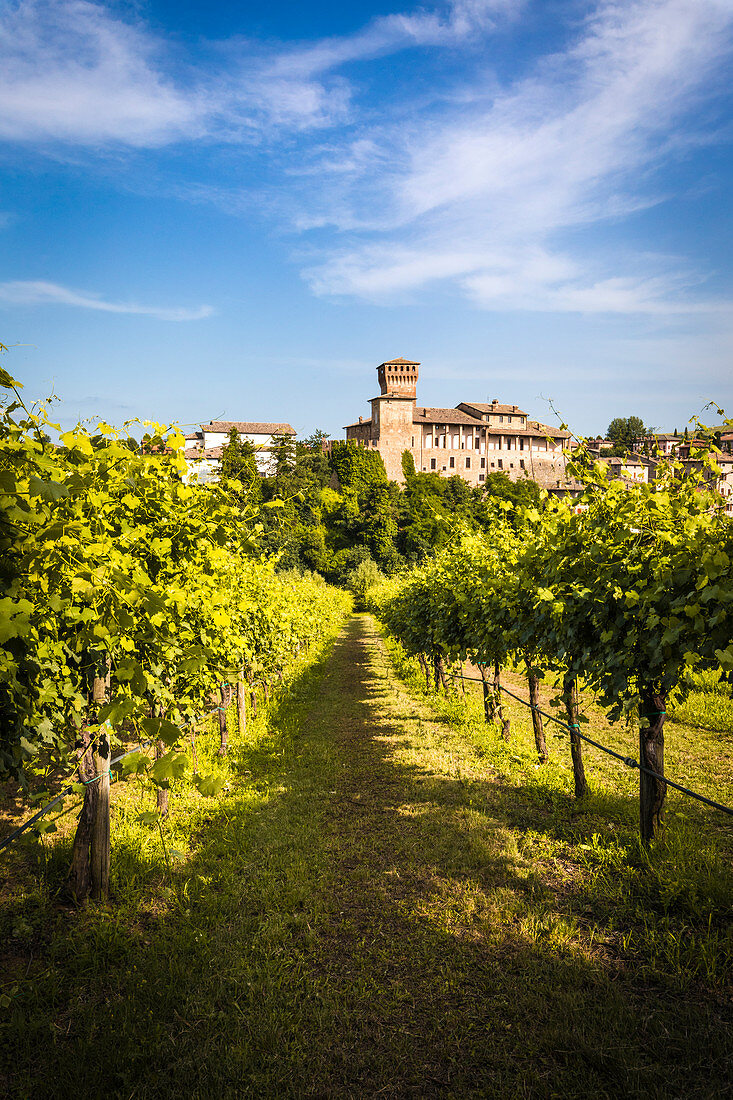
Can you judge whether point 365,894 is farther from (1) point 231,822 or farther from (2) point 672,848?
(2) point 672,848

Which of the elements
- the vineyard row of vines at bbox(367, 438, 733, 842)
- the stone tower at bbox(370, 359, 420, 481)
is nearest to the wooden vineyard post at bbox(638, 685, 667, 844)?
the vineyard row of vines at bbox(367, 438, 733, 842)

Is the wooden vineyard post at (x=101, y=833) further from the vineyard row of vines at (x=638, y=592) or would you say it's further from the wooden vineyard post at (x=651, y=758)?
the wooden vineyard post at (x=651, y=758)

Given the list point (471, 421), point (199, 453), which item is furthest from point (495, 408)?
point (199, 453)

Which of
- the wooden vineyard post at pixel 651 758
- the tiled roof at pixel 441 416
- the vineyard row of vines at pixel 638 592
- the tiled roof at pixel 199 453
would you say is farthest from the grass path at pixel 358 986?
the tiled roof at pixel 441 416

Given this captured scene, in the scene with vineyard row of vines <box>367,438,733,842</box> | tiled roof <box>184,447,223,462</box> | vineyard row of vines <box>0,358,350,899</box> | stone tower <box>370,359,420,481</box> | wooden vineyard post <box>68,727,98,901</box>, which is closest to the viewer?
vineyard row of vines <box>0,358,350,899</box>

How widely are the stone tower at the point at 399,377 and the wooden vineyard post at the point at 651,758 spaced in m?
73.8

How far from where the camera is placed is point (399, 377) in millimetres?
77125

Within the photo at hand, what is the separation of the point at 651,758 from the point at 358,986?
10.3 feet

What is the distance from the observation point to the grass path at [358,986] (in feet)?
10.5

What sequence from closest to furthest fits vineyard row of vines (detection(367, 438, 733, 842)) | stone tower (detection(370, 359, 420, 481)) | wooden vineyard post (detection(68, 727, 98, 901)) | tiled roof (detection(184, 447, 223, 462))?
vineyard row of vines (detection(367, 438, 733, 842)), wooden vineyard post (detection(68, 727, 98, 901)), tiled roof (detection(184, 447, 223, 462)), stone tower (detection(370, 359, 420, 481))

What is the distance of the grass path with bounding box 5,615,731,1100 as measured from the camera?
3.21 m

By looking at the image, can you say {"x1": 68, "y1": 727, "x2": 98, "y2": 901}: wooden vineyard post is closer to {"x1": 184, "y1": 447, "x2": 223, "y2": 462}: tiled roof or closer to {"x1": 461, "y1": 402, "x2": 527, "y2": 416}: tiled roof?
{"x1": 184, "y1": 447, "x2": 223, "y2": 462}: tiled roof

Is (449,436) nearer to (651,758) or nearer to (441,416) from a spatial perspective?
(441,416)

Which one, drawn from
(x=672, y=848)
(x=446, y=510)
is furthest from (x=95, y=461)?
(x=446, y=510)
